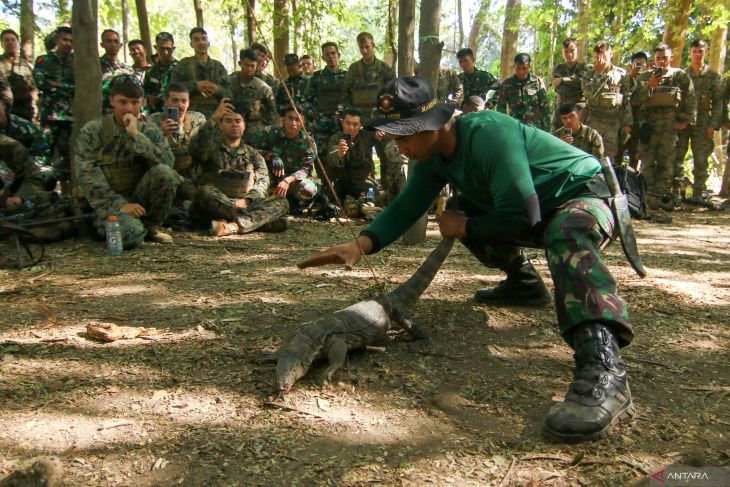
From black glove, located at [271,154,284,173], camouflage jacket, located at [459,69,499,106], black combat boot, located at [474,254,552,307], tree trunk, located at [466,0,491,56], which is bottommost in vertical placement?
black combat boot, located at [474,254,552,307]

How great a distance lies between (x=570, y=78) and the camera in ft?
30.5

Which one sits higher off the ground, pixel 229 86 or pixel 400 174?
pixel 229 86

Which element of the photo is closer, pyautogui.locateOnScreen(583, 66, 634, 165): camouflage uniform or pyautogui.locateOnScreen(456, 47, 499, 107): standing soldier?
pyautogui.locateOnScreen(583, 66, 634, 165): camouflage uniform

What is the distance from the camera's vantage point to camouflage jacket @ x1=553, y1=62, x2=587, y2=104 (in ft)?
30.5

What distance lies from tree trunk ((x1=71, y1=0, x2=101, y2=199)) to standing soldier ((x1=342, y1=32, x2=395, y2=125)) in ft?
12.9

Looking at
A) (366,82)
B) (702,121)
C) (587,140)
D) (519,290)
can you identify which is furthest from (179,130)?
(702,121)

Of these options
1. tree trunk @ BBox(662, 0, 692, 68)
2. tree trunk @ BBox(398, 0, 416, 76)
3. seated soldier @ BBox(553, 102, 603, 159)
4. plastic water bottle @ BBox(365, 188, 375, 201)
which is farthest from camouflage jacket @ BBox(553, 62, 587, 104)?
tree trunk @ BBox(398, 0, 416, 76)

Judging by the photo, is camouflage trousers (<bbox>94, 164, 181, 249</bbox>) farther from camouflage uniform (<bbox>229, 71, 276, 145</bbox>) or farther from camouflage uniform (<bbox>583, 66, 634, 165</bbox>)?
camouflage uniform (<bbox>583, 66, 634, 165</bbox>)

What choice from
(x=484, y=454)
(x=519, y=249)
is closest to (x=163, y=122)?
(x=519, y=249)

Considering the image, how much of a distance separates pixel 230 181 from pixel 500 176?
497 centimetres

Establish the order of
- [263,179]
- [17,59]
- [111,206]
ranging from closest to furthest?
[111,206] → [263,179] → [17,59]

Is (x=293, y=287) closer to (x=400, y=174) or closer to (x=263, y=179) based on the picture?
(x=263, y=179)

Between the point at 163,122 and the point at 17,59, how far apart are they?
3.04 meters

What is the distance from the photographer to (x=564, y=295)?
256cm
